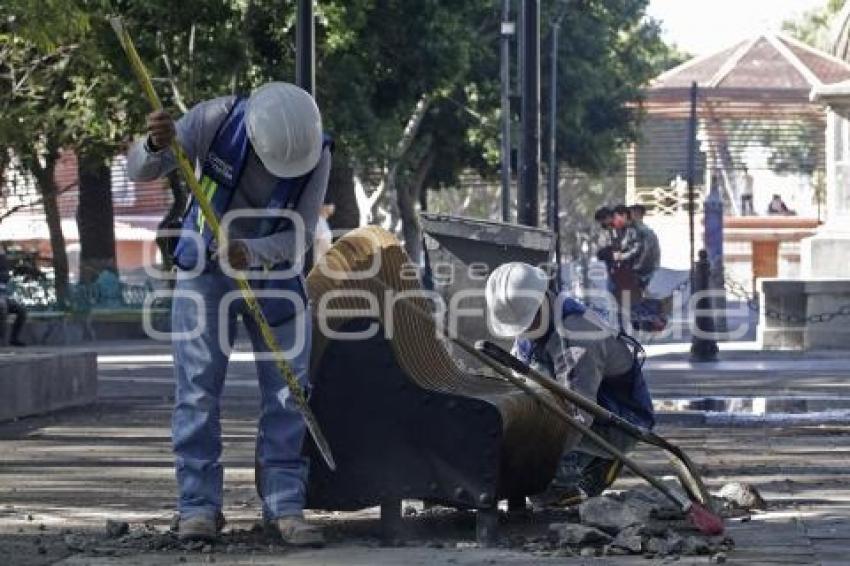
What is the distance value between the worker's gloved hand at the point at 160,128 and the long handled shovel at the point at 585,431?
3.10ft

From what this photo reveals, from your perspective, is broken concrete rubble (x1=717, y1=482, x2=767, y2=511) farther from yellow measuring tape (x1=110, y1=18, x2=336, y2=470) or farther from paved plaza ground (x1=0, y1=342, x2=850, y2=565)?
yellow measuring tape (x1=110, y1=18, x2=336, y2=470)

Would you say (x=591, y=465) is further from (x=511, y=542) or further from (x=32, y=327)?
(x=32, y=327)

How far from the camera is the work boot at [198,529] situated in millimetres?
8539

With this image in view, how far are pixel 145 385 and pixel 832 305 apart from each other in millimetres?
9500

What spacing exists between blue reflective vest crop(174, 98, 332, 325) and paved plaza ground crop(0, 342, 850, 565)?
955mm

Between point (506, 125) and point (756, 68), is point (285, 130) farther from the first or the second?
point (756, 68)

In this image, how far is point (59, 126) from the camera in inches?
1485

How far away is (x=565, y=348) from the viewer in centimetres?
984

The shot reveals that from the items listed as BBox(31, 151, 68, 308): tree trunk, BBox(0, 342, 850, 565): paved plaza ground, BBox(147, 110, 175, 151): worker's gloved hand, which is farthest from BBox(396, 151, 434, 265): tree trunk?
BBox(147, 110, 175, 151): worker's gloved hand

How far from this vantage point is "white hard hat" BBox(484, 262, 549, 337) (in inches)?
387

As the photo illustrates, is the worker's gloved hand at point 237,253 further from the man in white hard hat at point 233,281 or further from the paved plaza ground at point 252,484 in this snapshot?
the paved plaza ground at point 252,484

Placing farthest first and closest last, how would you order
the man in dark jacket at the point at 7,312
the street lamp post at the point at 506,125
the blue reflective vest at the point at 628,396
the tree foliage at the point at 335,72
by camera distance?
the tree foliage at the point at 335,72
the street lamp post at the point at 506,125
the man in dark jacket at the point at 7,312
the blue reflective vest at the point at 628,396

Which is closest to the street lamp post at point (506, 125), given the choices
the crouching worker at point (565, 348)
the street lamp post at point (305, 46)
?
the street lamp post at point (305, 46)

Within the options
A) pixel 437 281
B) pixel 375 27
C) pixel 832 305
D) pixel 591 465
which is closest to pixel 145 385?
pixel 437 281
